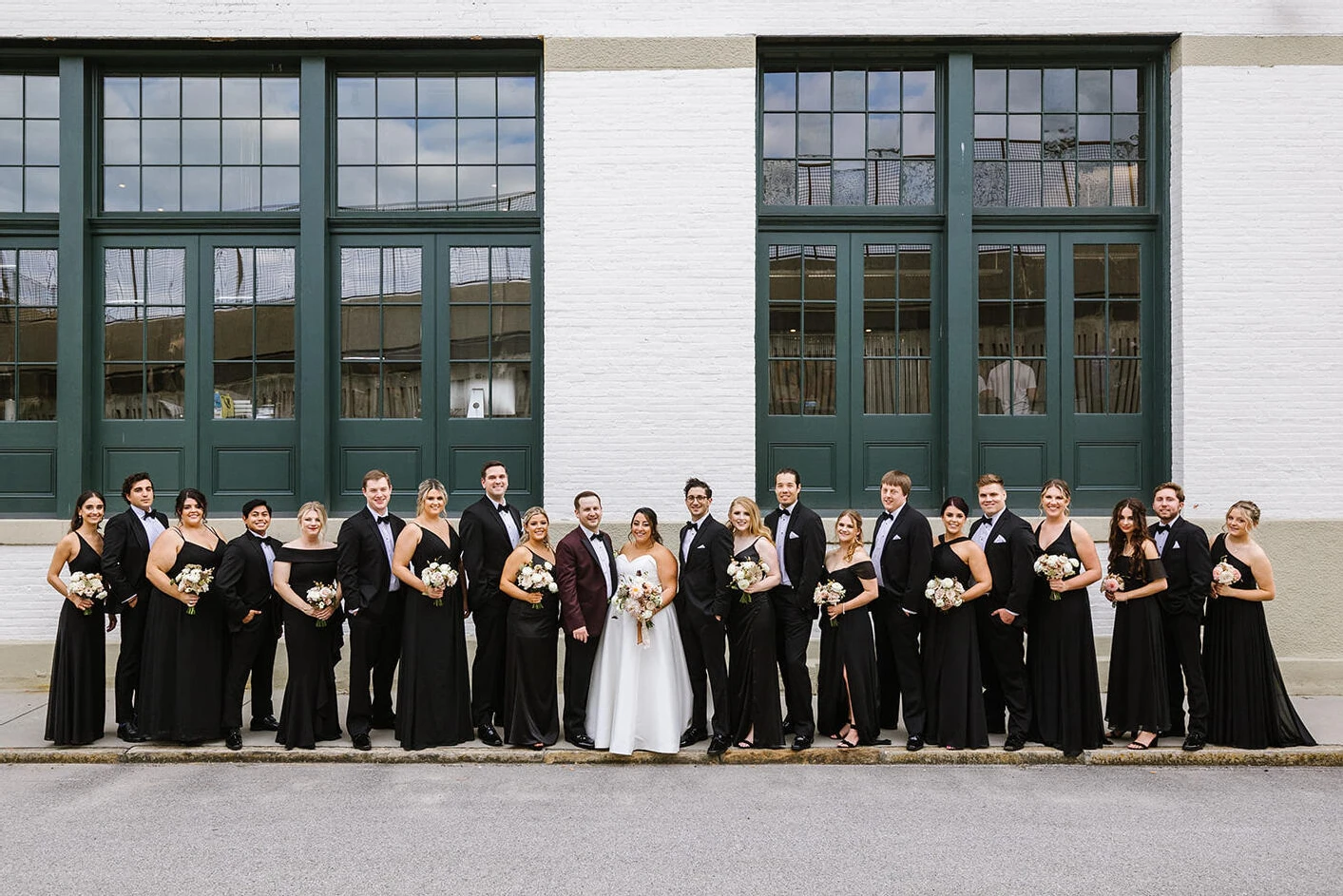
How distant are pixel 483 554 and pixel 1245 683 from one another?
591 centimetres

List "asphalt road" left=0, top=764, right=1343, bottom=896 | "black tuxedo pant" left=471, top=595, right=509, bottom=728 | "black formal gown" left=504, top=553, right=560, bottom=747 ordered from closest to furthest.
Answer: "asphalt road" left=0, top=764, right=1343, bottom=896
"black formal gown" left=504, top=553, right=560, bottom=747
"black tuxedo pant" left=471, top=595, right=509, bottom=728

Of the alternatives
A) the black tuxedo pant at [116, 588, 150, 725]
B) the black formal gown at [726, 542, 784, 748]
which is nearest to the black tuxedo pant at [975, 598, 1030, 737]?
the black formal gown at [726, 542, 784, 748]

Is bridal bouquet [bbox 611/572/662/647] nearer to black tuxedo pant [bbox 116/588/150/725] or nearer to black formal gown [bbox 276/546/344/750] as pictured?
black formal gown [bbox 276/546/344/750]

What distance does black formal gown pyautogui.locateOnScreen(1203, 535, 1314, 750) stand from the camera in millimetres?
8070

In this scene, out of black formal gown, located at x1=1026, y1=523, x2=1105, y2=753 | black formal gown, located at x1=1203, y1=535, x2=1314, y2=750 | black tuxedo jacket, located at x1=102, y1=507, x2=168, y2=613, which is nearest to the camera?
black formal gown, located at x1=1026, y1=523, x2=1105, y2=753

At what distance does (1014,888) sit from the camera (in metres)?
5.37

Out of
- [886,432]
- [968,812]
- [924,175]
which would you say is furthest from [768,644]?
[924,175]

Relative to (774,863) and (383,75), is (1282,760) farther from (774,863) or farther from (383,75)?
(383,75)

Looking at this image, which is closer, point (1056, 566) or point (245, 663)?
point (1056, 566)

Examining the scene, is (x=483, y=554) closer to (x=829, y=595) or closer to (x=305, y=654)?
(x=305, y=654)

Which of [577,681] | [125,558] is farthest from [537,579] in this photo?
[125,558]

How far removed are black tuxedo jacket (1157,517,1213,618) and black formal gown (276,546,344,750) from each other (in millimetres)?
6362

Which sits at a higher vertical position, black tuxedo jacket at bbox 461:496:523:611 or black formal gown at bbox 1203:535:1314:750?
black tuxedo jacket at bbox 461:496:523:611

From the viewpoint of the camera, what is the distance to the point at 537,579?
8016 mm
